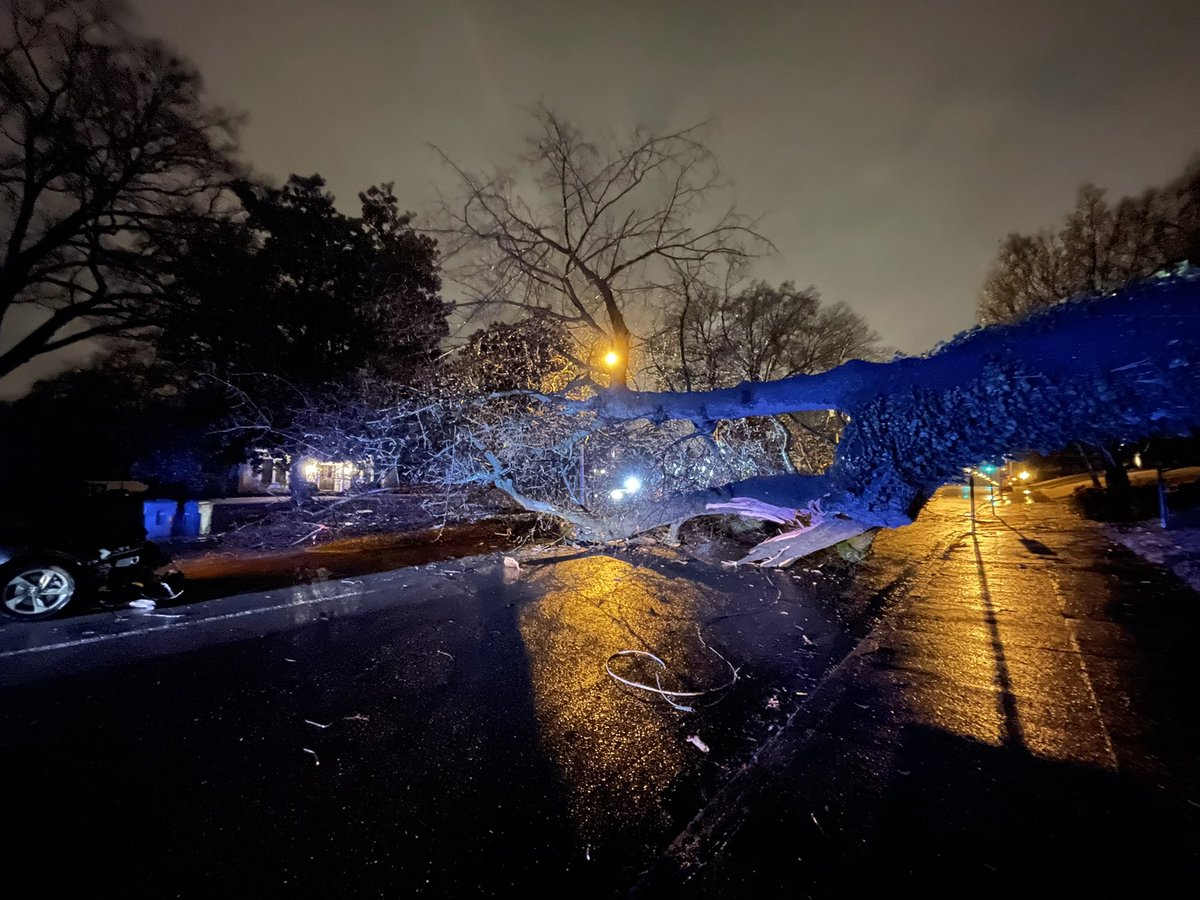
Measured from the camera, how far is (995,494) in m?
18.1

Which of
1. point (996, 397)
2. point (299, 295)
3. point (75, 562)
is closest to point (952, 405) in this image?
point (996, 397)

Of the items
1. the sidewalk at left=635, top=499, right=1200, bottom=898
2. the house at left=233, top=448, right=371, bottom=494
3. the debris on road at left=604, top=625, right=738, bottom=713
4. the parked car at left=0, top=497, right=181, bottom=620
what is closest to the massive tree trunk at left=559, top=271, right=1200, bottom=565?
the sidewalk at left=635, top=499, right=1200, bottom=898

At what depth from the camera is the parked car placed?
463 centimetres

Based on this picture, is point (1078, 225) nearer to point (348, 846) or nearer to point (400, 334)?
point (400, 334)

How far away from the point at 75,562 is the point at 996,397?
8.41m

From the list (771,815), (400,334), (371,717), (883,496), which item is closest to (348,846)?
(371,717)

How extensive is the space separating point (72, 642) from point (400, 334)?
7770 mm

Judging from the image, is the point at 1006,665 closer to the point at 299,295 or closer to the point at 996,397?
the point at 996,397

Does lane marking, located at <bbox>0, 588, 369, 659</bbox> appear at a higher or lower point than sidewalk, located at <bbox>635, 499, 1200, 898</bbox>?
Answer: higher

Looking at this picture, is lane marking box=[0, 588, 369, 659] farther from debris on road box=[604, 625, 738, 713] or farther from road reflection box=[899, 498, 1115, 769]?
road reflection box=[899, 498, 1115, 769]

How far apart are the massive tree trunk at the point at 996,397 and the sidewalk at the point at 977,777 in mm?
1346

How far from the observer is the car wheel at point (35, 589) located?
180 inches

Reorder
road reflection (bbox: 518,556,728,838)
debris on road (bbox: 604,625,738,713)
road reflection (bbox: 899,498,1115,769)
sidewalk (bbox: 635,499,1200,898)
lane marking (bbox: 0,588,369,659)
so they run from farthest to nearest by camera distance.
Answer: lane marking (bbox: 0,588,369,659) < debris on road (bbox: 604,625,738,713) < road reflection (bbox: 899,498,1115,769) < road reflection (bbox: 518,556,728,838) < sidewalk (bbox: 635,499,1200,898)

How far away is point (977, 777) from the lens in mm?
2230
